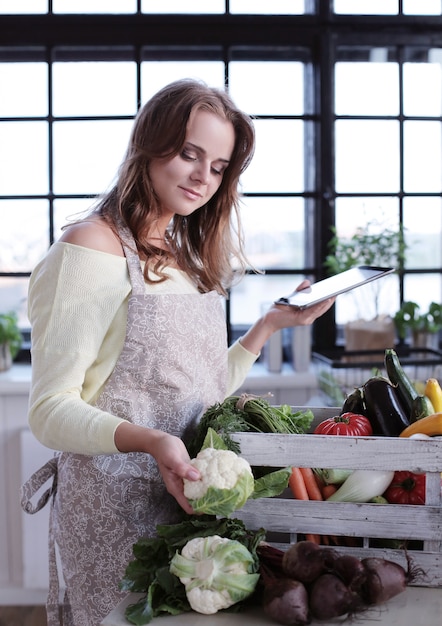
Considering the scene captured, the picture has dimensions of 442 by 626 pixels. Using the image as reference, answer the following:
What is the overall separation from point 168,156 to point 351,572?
819 mm

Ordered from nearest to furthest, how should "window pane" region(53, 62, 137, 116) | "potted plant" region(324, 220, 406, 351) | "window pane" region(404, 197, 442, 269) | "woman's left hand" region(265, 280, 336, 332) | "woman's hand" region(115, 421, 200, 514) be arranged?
1. "woman's hand" region(115, 421, 200, 514)
2. "woman's left hand" region(265, 280, 336, 332)
3. "potted plant" region(324, 220, 406, 351)
4. "window pane" region(53, 62, 137, 116)
5. "window pane" region(404, 197, 442, 269)

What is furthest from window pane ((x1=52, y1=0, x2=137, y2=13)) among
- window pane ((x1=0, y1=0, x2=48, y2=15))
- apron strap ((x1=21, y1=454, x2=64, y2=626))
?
apron strap ((x1=21, y1=454, x2=64, y2=626))

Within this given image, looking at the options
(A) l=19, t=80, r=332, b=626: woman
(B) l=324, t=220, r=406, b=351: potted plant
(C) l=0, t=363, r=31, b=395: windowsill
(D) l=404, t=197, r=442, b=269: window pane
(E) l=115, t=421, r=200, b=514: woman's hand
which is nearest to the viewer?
(E) l=115, t=421, r=200, b=514: woman's hand

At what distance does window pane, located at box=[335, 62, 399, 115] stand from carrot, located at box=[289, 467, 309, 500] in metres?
2.10

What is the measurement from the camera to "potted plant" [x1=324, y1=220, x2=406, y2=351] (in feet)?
9.57

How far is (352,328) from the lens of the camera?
9.57 feet

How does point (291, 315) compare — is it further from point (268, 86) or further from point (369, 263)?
point (268, 86)

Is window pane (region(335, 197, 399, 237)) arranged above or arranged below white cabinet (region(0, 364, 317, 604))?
above

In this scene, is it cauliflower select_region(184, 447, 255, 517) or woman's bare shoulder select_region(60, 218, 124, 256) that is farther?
woman's bare shoulder select_region(60, 218, 124, 256)

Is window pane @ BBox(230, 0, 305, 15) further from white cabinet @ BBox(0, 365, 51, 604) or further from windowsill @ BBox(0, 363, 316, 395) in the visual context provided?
white cabinet @ BBox(0, 365, 51, 604)

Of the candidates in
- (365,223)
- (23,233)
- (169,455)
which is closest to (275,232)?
(365,223)

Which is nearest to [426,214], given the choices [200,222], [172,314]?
[200,222]

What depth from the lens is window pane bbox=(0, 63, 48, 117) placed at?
3016mm

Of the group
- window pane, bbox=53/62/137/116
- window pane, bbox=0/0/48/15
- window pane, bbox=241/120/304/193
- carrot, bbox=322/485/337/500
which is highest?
window pane, bbox=0/0/48/15
